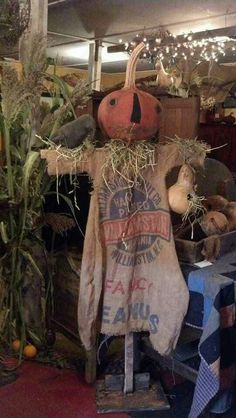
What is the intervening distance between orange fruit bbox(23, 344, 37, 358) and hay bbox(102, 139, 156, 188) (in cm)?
107

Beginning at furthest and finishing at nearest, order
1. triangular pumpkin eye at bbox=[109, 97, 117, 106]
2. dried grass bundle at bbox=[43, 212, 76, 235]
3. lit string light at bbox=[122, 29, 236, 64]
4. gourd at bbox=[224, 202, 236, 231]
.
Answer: lit string light at bbox=[122, 29, 236, 64]
dried grass bundle at bbox=[43, 212, 76, 235]
gourd at bbox=[224, 202, 236, 231]
triangular pumpkin eye at bbox=[109, 97, 117, 106]

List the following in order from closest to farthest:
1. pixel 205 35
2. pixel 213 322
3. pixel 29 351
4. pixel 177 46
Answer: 1. pixel 213 322
2. pixel 29 351
3. pixel 205 35
4. pixel 177 46

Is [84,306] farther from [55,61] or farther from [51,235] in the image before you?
[55,61]

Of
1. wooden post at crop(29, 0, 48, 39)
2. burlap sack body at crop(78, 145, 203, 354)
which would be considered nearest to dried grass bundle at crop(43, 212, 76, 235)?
burlap sack body at crop(78, 145, 203, 354)

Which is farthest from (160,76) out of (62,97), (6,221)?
(6,221)

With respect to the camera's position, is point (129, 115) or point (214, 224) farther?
point (214, 224)

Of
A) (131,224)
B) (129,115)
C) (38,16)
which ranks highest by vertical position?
(38,16)

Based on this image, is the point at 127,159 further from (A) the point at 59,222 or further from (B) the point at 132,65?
(A) the point at 59,222

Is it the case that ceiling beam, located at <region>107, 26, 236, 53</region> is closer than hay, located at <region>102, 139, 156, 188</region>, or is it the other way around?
hay, located at <region>102, 139, 156, 188</region>

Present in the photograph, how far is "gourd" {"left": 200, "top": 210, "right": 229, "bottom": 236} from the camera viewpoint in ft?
5.69

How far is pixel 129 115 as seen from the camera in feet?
5.21

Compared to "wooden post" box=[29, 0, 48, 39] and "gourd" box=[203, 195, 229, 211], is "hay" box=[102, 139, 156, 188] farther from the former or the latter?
"wooden post" box=[29, 0, 48, 39]

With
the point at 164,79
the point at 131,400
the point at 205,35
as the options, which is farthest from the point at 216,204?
the point at 205,35

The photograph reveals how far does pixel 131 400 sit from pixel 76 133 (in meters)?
1.16
